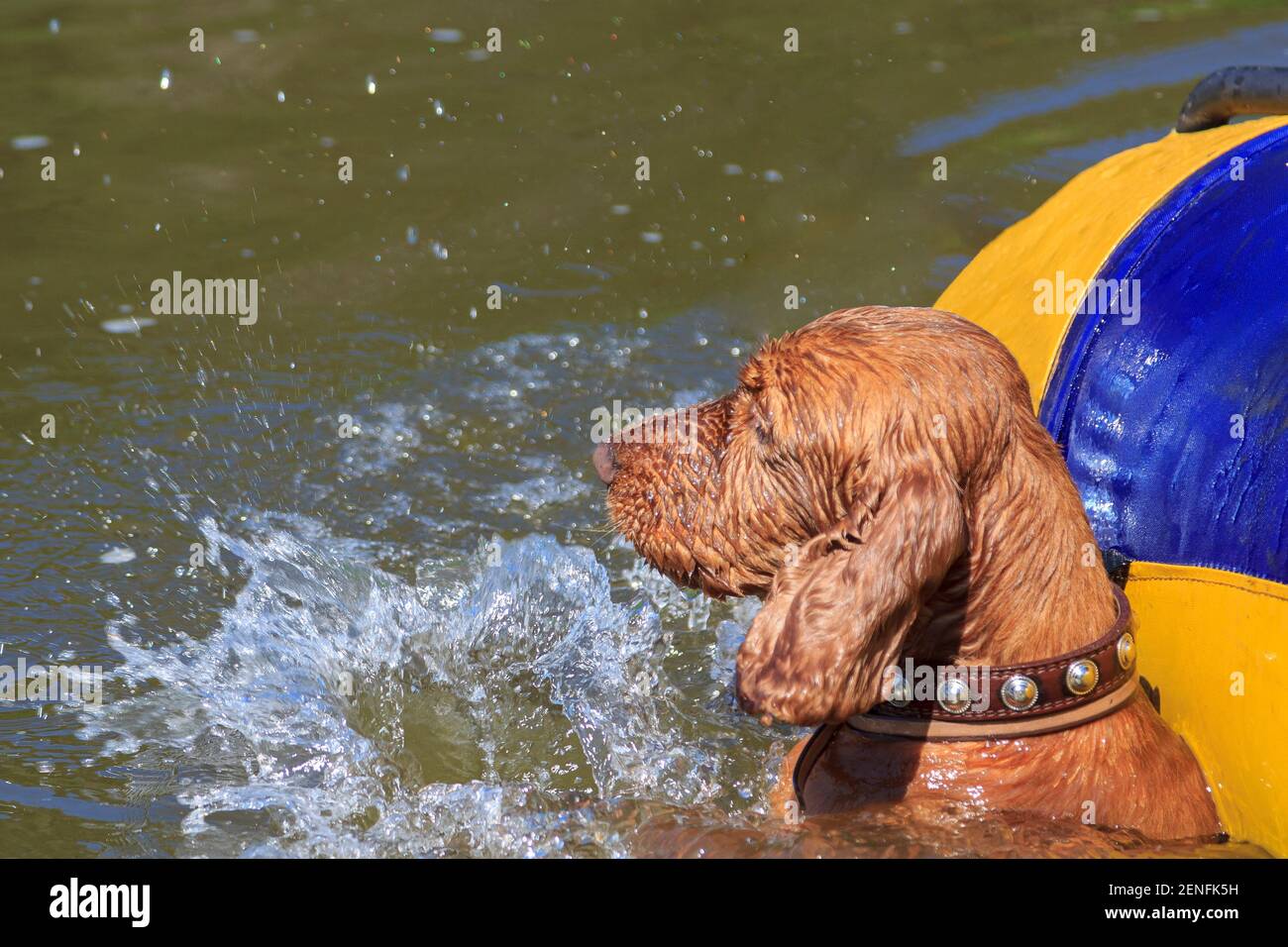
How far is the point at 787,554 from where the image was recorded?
3.38 m

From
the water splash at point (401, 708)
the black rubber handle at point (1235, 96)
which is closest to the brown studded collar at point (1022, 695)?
the water splash at point (401, 708)

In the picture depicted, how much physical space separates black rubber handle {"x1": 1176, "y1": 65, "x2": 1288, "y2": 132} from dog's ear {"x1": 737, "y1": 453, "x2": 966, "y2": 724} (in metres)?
2.00

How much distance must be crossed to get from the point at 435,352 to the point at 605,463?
10.3 feet

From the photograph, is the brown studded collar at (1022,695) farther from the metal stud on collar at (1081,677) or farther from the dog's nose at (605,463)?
the dog's nose at (605,463)

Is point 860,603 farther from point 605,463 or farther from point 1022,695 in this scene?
point 605,463

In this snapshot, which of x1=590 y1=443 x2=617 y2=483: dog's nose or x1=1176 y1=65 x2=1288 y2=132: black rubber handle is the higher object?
x1=1176 y1=65 x2=1288 y2=132: black rubber handle

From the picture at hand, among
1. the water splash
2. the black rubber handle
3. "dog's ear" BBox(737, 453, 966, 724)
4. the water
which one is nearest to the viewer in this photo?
"dog's ear" BBox(737, 453, 966, 724)

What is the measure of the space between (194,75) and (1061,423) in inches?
264

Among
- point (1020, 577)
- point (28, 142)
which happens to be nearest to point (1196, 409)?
point (1020, 577)

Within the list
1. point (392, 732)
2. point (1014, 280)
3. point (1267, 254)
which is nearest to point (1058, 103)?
point (1014, 280)

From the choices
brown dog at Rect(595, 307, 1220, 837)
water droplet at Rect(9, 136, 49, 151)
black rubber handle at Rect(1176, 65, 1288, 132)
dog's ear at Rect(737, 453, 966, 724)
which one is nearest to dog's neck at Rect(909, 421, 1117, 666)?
brown dog at Rect(595, 307, 1220, 837)

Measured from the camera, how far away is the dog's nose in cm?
384

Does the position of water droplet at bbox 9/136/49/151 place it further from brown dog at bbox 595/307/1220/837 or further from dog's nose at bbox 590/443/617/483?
brown dog at bbox 595/307/1220/837

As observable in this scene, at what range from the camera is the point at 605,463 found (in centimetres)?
388
